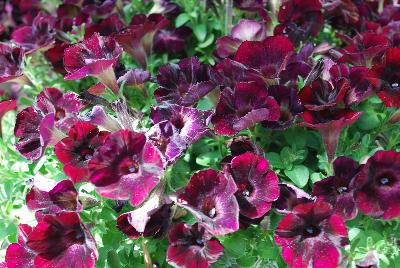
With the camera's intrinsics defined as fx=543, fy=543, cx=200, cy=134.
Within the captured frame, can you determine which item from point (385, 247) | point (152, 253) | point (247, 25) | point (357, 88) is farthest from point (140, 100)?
point (385, 247)

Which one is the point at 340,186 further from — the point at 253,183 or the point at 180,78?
the point at 180,78

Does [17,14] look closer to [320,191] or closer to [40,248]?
[40,248]

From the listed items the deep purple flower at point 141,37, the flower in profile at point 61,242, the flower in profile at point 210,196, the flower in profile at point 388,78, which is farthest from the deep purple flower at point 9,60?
the flower in profile at point 388,78

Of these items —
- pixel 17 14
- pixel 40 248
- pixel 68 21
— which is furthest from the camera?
pixel 17 14

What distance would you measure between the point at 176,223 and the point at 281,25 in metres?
0.74

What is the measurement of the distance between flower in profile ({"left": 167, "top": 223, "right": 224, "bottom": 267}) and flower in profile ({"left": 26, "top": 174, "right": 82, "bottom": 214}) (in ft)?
0.83

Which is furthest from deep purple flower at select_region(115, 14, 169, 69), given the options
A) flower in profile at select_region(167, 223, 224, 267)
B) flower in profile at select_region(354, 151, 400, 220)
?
flower in profile at select_region(354, 151, 400, 220)

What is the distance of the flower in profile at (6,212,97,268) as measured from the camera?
1222 mm

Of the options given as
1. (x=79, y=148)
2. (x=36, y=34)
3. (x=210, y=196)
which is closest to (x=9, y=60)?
(x=36, y=34)

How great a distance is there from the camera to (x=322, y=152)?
149 centimetres

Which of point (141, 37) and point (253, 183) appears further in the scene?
point (141, 37)

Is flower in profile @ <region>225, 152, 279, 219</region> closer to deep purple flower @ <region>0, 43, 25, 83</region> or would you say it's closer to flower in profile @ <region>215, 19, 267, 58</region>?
flower in profile @ <region>215, 19, 267, 58</region>

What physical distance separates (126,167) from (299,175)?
0.45m

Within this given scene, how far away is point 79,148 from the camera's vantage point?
4.28 ft
